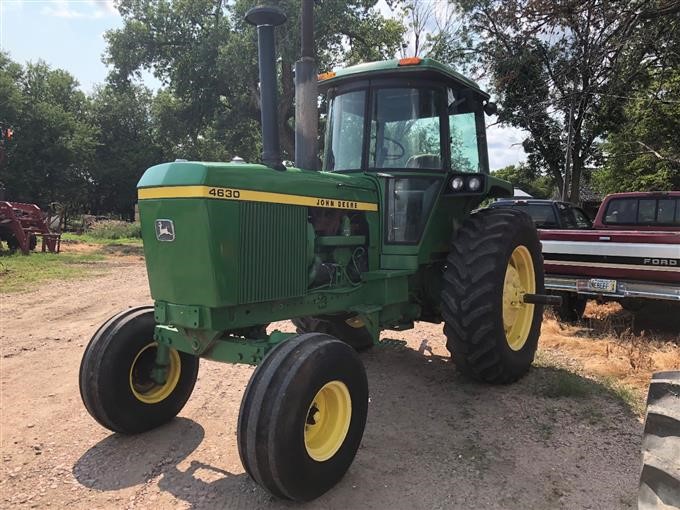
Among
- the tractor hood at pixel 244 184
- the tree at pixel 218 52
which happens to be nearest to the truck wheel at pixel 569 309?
the tractor hood at pixel 244 184

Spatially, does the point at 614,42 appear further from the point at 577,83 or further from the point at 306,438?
the point at 306,438

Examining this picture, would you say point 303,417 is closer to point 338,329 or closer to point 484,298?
point 484,298

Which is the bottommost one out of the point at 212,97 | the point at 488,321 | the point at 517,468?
the point at 517,468

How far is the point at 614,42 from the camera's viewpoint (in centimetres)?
839

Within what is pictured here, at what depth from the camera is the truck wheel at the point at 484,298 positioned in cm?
407

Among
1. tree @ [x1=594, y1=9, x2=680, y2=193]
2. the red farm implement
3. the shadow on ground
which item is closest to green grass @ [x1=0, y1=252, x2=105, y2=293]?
the red farm implement

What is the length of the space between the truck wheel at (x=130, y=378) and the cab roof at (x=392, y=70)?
7.66ft

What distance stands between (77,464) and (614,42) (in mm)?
9061

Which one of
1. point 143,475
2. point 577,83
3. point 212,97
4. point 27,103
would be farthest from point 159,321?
point 27,103

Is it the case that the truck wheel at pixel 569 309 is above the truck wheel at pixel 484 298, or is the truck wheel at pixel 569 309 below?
below

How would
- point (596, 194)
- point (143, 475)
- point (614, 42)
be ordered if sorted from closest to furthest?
point (143, 475) → point (614, 42) → point (596, 194)

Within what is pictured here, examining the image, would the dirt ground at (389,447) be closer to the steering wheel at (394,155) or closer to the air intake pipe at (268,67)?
the steering wheel at (394,155)

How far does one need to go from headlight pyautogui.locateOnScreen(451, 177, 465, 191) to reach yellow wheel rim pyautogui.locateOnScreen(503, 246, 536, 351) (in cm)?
82

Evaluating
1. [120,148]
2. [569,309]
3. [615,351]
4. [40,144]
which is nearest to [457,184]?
[615,351]
